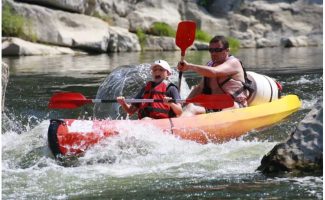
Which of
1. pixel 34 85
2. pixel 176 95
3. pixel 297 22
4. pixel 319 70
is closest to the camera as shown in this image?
pixel 176 95

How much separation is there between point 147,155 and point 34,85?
6.46m

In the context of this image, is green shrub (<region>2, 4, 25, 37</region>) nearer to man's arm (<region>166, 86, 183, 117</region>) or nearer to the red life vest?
the red life vest

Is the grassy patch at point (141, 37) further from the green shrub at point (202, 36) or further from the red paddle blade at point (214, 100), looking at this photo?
the red paddle blade at point (214, 100)

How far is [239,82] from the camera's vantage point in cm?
739

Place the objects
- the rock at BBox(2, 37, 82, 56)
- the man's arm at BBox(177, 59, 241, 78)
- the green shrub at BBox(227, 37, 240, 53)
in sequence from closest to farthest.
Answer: the man's arm at BBox(177, 59, 241, 78) → the rock at BBox(2, 37, 82, 56) → the green shrub at BBox(227, 37, 240, 53)

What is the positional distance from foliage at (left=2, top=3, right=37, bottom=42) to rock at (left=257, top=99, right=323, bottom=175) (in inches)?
720

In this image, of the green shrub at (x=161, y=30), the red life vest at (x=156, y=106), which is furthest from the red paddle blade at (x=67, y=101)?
the green shrub at (x=161, y=30)

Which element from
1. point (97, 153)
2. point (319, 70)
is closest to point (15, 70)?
point (319, 70)

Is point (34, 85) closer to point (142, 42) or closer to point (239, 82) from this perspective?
point (239, 82)

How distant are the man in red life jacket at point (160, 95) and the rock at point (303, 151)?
1882 millimetres

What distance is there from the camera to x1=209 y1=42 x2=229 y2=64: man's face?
7.23 metres

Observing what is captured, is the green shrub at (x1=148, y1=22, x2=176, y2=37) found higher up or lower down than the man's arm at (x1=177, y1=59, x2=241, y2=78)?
lower down

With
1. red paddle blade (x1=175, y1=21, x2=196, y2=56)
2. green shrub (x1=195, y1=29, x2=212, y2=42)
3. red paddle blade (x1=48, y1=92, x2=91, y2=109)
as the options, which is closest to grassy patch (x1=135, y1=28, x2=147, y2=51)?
green shrub (x1=195, y1=29, x2=212, y2=42)

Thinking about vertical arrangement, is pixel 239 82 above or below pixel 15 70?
above
